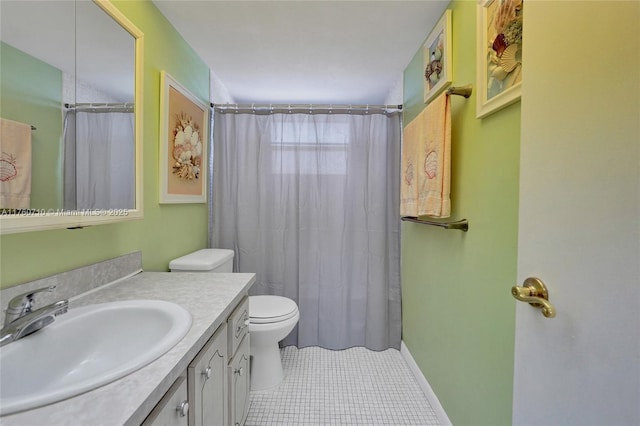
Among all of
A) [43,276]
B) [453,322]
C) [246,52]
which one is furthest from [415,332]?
[246,52]

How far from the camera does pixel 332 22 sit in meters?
1.50

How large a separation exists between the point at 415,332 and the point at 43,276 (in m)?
1.97

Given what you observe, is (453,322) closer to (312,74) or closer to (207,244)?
(207,244)

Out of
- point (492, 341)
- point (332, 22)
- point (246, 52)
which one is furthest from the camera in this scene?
point (246, 52)

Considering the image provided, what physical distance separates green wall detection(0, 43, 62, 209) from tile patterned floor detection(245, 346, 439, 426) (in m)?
1.45

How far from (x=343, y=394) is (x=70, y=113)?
1932mm

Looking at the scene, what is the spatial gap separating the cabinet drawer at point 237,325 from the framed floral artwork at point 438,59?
1517mm

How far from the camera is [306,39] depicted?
165 centimetres

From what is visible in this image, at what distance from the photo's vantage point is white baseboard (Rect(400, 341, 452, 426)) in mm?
1389

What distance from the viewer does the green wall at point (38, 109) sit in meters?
0.70

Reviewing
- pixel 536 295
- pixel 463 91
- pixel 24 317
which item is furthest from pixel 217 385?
pixel 463 91

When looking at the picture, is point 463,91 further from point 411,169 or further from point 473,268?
point 473,268

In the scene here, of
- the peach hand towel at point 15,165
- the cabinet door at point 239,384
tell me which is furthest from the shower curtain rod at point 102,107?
the cabinet door at point 239,384

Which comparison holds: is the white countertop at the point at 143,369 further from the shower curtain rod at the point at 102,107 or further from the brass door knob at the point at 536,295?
the brass door knob at the point at 536,295
